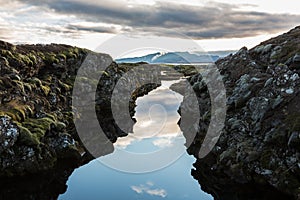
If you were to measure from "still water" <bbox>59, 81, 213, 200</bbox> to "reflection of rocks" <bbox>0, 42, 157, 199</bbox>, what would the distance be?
2.52 metres

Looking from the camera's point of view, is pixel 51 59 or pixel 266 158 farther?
pixel 51 59

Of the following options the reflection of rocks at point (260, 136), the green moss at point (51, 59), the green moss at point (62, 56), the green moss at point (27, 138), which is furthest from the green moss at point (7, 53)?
the reflection of rocks at point (260, 136)

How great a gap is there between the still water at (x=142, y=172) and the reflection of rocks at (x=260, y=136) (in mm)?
2215

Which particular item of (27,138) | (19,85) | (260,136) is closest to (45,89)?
(19,85)

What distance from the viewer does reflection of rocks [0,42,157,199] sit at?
1421 inches

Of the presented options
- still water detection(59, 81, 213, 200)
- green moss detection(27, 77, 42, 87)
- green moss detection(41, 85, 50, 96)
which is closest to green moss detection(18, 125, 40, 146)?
still water detection(59, 81, 213, 200)

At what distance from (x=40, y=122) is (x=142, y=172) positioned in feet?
55.4

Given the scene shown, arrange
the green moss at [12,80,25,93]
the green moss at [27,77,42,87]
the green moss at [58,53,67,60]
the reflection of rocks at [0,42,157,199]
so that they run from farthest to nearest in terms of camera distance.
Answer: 1. the green moss at [58,53,67,60]
2. the green moss at [27,77,42,87]
3. the green moss at [12,80,25,93]
4. the reflection of rocks at [0,42,157,199]

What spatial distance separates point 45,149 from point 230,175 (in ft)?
80.3

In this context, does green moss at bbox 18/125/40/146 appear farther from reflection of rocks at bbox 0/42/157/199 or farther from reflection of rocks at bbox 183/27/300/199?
reflection of rocks at bbox 183/27/300/199

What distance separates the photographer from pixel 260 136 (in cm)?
3906

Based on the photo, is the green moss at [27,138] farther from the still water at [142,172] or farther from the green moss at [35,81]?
the green moss at [35,81]

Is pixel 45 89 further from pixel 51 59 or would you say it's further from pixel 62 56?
pixel 62 56

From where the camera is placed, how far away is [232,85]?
5378cm
